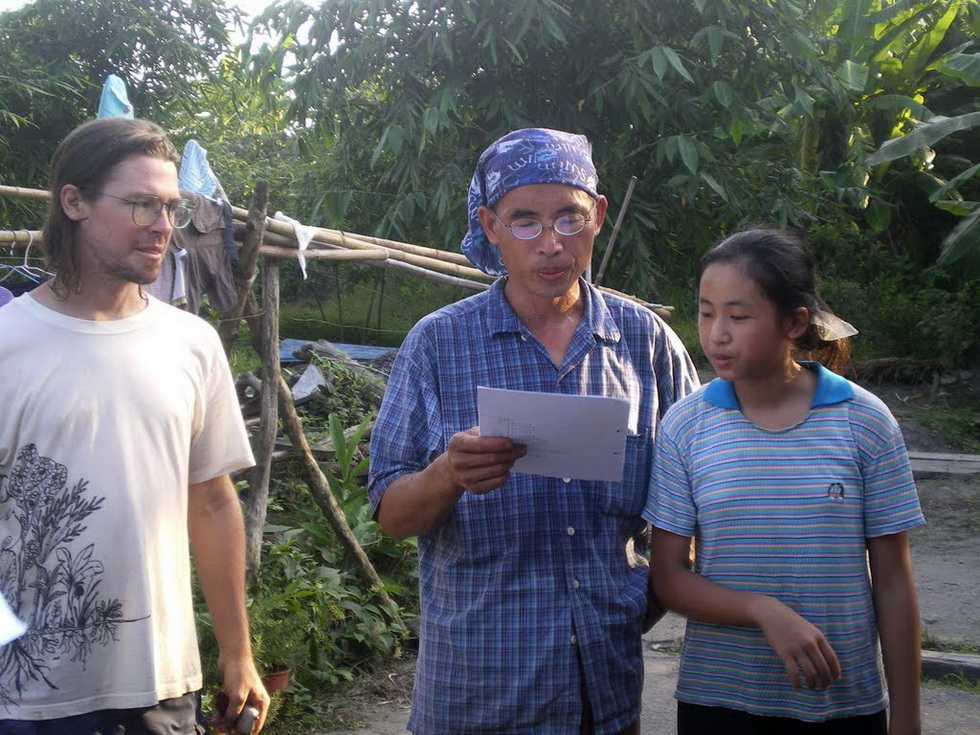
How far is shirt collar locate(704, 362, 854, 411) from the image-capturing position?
212cm

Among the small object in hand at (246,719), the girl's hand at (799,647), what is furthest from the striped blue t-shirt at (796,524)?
the small object in hand at (246,719)

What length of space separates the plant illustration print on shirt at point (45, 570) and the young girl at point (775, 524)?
3.57ft

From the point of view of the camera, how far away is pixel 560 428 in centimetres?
185

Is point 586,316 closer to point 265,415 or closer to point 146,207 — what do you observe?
point 146,207

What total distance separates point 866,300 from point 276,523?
314 inches

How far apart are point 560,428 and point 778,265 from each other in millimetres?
634

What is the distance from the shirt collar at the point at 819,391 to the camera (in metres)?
2.12

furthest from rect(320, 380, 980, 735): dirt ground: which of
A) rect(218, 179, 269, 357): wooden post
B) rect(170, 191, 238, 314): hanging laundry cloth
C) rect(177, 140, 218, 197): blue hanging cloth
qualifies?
rect(177, 140, 218, 197): blue hanging cloth

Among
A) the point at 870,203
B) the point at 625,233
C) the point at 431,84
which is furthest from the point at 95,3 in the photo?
the point at 870,203

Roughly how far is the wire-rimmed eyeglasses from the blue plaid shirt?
170mm

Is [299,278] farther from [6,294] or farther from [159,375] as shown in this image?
[159,375]

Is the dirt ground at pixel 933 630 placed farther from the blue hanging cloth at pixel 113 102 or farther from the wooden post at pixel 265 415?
the blue hanging cloth at pixel 113 102

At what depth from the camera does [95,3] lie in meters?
10.7

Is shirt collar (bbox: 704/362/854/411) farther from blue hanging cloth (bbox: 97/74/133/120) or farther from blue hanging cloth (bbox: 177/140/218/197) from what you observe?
blue hanging cloth (bbox: 97/74/133/120)
